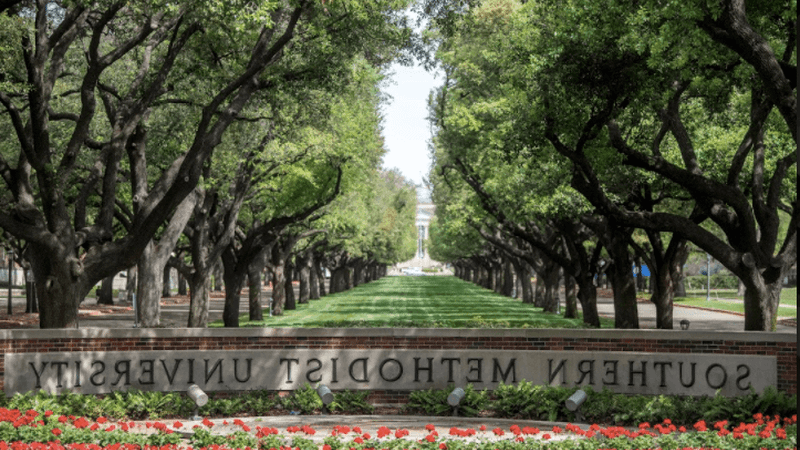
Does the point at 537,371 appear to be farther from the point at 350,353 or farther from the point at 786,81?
the point at 786,81

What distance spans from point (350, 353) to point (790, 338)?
Answer: 6647 mm

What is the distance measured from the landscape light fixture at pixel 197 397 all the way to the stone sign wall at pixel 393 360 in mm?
992

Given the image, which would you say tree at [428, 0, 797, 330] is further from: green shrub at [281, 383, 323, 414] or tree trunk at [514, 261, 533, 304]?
tree trunk at [514, 261, 533, 304]

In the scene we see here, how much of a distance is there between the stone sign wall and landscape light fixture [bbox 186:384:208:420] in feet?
3.26

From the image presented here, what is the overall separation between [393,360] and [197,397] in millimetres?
3161

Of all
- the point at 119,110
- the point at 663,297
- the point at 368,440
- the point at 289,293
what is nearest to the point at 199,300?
the point at 119,110

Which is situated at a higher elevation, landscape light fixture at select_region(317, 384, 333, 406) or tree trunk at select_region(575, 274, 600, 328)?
tree trunk at select_region(575, 274, 600, 328)

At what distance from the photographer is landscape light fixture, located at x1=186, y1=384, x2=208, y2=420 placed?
12.6 m

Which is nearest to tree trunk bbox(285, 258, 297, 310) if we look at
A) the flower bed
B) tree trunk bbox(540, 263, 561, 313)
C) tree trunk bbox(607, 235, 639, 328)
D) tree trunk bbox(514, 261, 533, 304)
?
tree trunk bbox(540, 263, 561, 313)

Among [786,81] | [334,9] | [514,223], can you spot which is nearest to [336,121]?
[514,223]

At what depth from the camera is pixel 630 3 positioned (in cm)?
1499

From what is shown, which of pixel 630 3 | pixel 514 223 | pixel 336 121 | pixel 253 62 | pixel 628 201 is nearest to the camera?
pixel 630 3

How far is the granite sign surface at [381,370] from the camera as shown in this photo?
13414 mm

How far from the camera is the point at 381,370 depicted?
556 inches
